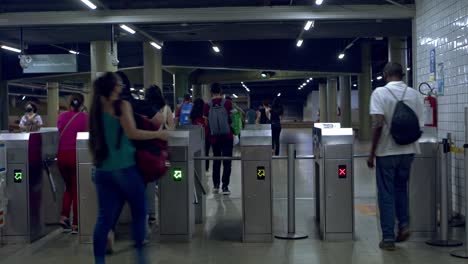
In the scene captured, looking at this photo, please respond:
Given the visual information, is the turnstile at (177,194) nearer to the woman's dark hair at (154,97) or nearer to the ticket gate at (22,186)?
the woman's dark hair at (154,97)

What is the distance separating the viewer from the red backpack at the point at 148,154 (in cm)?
433

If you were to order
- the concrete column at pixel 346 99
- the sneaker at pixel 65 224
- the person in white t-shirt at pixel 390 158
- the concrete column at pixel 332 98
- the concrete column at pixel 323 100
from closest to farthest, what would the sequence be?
the person in white t-shirt at pixel 390 158 → the sneaker at pixel 65 224 → the concrete column at pixel 346 99 → the concrete column at pixel 332 98 → the concrete column at pixel 323 100

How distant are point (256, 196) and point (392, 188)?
1.30 m

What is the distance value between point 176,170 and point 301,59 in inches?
659

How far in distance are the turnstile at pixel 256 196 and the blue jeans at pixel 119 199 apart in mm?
1718

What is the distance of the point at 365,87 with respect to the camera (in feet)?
80.8

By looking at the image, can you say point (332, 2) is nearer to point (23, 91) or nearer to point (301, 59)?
point (301, 59)

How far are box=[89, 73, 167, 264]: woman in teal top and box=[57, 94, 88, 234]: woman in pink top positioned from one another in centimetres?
195

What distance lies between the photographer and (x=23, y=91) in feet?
139

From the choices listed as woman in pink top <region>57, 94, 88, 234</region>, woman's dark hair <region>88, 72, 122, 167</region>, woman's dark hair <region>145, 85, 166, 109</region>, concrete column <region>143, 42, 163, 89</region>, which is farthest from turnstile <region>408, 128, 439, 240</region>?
concrete column <region>143, 42, 163, 89</region>

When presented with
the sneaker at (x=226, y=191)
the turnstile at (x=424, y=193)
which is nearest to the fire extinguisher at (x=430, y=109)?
the turnstile at (x=424, y=193)

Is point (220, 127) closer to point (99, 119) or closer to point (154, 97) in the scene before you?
point (154, 97)

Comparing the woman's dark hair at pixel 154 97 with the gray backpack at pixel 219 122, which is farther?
the gray backpack at pixel 219 122

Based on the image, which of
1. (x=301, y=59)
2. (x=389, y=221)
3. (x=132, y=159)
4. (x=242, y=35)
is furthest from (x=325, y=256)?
(x=301, y=59)
